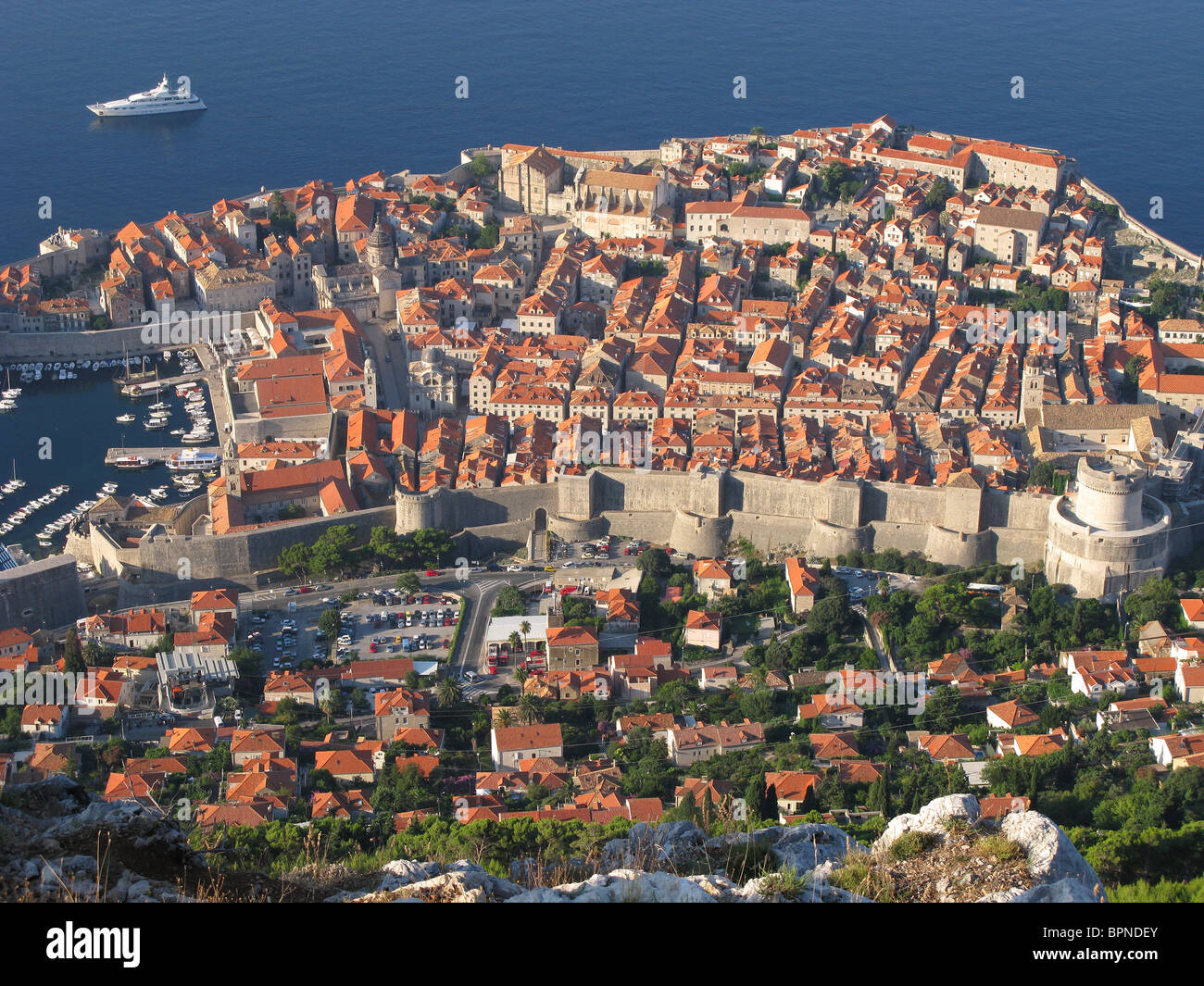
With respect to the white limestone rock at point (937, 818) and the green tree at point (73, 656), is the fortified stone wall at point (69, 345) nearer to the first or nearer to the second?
the green tree at point (73, 656)

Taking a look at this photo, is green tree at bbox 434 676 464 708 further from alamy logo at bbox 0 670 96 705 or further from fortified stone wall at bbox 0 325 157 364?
fortified stone wall at bbox 0 325 157 364

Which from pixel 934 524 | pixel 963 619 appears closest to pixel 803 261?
pixel 934 524

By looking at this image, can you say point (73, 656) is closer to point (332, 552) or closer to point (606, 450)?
point (332, 552)

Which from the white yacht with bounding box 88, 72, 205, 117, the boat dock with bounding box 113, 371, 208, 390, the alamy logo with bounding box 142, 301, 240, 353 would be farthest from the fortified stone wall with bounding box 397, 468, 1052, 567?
the white yacht with bounding box 88, 72, 205, 117

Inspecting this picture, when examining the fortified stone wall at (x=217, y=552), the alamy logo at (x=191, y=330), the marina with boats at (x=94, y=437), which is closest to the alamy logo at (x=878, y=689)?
the fortified stone wall at (x=217, y=552)

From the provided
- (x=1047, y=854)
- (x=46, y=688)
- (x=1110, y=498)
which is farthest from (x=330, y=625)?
(x=1047, y=854)
